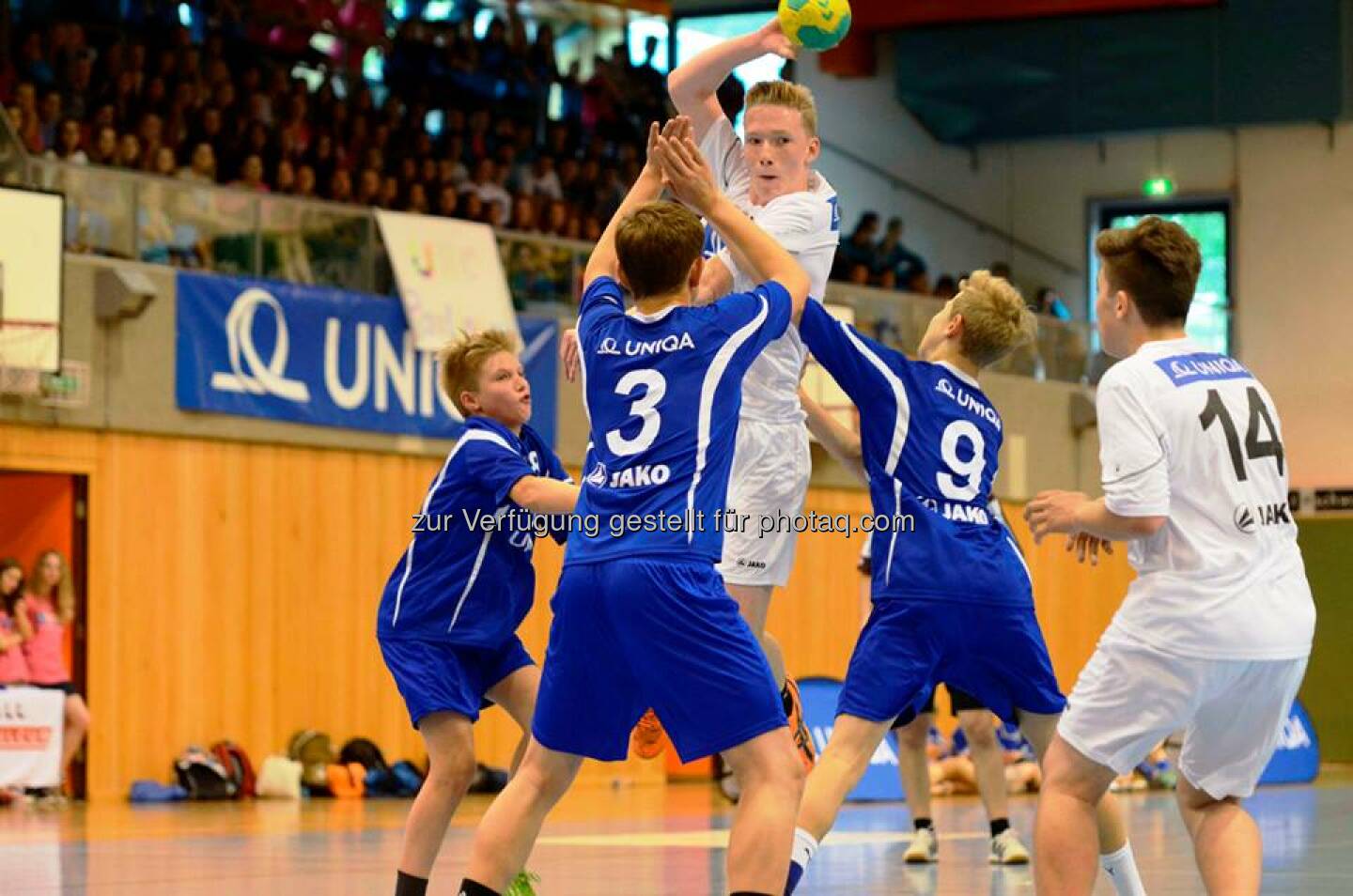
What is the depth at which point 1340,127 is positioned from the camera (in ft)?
93.5

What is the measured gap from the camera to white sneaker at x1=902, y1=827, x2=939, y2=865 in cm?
1041

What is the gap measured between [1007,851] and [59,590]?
874cm

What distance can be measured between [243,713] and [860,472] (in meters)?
11.2

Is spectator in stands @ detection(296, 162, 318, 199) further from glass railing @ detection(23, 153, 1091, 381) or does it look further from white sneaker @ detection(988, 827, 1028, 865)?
white sneaker @ detection(988, 827, 1028, 865)

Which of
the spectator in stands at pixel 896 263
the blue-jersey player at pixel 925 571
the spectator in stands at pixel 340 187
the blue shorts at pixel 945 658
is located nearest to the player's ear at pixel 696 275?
the blue-jersey player at pixel 925 571

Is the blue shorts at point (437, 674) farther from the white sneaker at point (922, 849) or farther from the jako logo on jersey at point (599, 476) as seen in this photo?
the white sneaker at point (922, 849)

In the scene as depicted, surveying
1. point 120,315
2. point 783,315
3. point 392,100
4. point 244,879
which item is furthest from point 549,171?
point 783,315

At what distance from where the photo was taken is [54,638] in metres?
16.0

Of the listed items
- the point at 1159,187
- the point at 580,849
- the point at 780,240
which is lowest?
the point at 580,849

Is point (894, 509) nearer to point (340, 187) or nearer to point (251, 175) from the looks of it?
point (251, 175)

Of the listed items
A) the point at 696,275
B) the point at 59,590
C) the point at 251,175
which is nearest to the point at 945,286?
the point at 251,175

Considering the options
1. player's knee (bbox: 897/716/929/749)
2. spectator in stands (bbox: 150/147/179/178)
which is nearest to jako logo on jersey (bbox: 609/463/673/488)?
player's knee (bbox: 897/716/929/749)

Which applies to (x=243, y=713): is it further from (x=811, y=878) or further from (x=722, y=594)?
(x=722, y=594)

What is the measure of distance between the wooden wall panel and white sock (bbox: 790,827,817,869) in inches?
426
